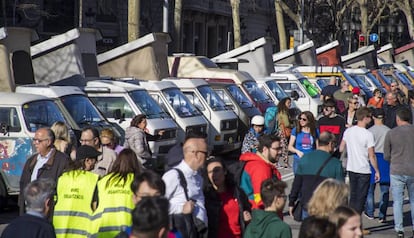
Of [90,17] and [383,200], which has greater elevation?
[90,17]

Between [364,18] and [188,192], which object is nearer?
[188,192]

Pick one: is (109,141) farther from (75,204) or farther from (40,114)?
(40,114)

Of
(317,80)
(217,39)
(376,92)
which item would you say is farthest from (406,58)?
(376,92)

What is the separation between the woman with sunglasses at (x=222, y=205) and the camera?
821 centimetres

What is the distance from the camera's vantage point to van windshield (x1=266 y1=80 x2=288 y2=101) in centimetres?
2781

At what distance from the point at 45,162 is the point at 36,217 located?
127 inches

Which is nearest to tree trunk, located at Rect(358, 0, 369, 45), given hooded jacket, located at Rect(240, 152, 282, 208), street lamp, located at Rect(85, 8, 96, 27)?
street lamp, located at Rect(85, 8, 96, 27)

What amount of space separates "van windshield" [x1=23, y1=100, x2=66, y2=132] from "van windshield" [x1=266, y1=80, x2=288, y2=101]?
12391 mm

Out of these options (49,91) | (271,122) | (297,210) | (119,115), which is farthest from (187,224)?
(271,122)

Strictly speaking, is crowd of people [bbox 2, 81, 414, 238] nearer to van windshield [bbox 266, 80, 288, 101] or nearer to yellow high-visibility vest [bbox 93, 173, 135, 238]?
yellow high-visibility vest [bbox 93, 173, 135, 238]

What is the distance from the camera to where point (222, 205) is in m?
8.24

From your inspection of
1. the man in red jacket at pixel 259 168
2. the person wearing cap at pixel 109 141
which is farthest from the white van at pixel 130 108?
the man in red jacket at pixel 259 168

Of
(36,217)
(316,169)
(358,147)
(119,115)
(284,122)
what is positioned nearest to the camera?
(36,217)

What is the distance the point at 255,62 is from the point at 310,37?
86.1ft
